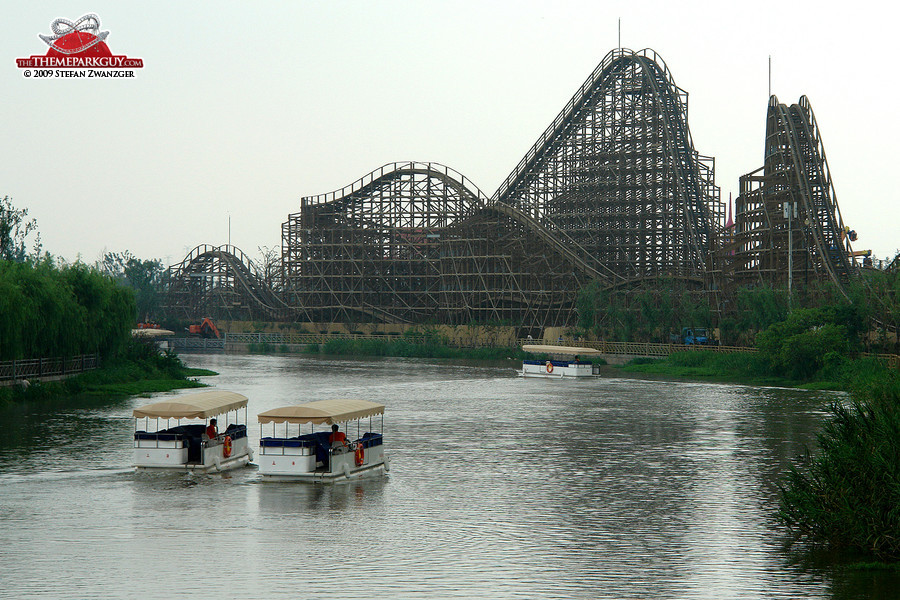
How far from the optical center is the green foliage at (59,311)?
38.9m

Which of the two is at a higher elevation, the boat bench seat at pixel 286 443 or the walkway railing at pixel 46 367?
the walkway railing at pixel 46 367

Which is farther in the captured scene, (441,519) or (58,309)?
(58,309)

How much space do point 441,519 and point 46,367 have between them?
96.4 ft

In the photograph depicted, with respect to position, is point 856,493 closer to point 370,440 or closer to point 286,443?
point 370,440

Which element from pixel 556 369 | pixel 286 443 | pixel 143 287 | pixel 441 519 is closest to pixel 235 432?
pixel 286 443

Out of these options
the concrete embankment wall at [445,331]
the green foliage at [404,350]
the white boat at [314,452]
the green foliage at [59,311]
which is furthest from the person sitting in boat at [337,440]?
the green foliage at [404,350]

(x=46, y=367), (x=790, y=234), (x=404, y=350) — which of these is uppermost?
(x=790, y=234)

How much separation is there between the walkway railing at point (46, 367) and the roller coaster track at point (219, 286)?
51.3 meters

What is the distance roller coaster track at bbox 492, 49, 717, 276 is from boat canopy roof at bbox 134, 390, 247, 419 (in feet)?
179

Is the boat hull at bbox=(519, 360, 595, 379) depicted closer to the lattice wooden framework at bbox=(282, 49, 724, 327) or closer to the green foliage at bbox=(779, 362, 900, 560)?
the lattice wooden framework at bbox=(282, 49, 724, 327)

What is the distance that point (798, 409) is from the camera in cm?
4088

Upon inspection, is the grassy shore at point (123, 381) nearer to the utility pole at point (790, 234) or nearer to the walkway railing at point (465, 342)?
the walkway railing at point (465, 342)

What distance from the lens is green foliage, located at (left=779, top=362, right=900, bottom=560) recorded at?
16.2 metres

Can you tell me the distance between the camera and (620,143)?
266ft
